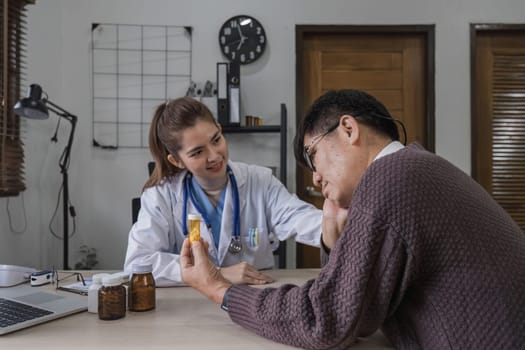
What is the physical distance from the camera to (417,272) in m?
0.69

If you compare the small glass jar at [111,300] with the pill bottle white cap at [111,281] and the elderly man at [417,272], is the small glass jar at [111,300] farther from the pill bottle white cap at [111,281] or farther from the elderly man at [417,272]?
the elderly man at [417,272]

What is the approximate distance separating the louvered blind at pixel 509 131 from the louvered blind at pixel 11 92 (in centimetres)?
300

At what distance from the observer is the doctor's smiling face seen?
1504 millimetres

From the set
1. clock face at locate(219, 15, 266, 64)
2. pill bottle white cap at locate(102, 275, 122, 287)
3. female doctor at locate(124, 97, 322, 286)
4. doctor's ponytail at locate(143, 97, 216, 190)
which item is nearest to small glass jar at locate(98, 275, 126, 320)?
pill bottle white cap at locate(102, 275, 122, 287)

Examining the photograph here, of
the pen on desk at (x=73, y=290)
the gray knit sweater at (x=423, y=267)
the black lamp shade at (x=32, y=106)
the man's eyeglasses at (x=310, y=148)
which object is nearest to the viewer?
the gray knit sweater at (x=423, y=267)

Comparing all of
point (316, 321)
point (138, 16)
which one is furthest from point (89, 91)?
point (316, 321)

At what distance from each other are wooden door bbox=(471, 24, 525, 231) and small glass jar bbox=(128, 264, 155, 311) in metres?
2.64

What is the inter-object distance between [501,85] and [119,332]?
9.97 ft

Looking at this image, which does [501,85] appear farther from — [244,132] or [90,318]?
[90,318]

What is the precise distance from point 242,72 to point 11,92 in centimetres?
139

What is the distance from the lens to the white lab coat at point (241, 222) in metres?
1.43

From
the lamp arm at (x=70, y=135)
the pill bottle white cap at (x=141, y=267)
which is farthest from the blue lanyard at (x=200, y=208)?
the lamp arm at (x=70, y=135)

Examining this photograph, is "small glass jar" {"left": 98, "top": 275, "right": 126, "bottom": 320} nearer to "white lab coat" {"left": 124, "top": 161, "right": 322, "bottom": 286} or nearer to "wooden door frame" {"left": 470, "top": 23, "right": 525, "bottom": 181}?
"white lab coat" {"left": 124, "top": 161, "right": 322, "bottom": 286}

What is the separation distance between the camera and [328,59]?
10.0ft
